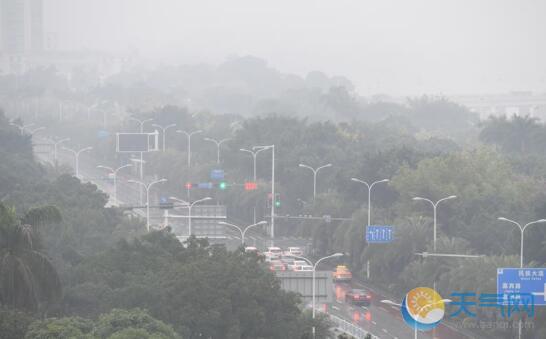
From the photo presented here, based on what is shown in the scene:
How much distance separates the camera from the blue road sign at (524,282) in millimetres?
45281

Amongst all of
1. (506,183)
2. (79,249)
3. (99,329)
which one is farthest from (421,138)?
(99,329)

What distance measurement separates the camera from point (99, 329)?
3841 cm

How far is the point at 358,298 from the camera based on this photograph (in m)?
62.3

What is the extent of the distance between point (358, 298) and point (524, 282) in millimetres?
17567

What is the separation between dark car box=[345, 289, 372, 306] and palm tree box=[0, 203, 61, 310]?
23.1 meters

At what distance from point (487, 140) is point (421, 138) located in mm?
5970

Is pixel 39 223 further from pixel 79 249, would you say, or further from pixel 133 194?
pixel 133 194

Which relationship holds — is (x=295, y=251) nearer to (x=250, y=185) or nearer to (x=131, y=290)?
(x=250, y=185)

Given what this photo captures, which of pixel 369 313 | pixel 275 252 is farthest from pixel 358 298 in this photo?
pixel 275 252

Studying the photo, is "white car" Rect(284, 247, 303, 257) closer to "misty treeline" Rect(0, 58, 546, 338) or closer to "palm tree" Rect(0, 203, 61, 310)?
"misty treeline" Rect(0, 58, 546, 338)

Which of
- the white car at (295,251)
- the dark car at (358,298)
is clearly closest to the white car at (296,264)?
the dark car at (358,298)

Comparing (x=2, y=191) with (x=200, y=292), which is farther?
(x=2, y=191)

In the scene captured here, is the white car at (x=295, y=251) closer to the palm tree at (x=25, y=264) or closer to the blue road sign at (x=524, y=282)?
the blue road sign at (x=524, y=282)

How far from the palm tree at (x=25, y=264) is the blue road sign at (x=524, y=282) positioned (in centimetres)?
1497
